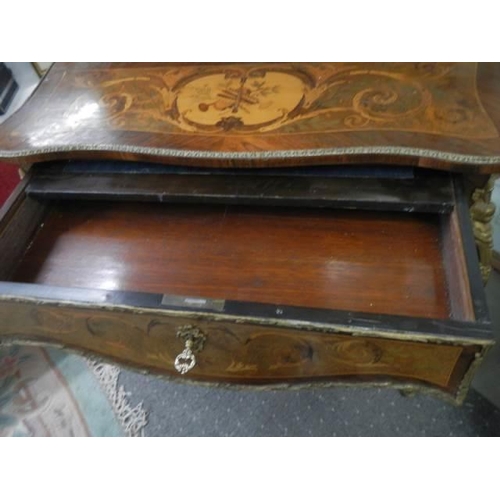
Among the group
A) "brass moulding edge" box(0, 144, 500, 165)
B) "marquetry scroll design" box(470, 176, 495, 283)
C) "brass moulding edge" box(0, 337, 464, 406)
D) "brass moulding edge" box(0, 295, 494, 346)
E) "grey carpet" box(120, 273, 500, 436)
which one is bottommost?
"grey carpet" box(120, 273, 500, 436)

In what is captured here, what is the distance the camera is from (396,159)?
606 millimetres

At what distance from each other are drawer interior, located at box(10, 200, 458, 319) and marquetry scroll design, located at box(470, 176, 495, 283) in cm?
6

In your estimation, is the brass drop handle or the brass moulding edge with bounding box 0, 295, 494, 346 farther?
the brass drop handle

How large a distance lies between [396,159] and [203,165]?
0.28 meters

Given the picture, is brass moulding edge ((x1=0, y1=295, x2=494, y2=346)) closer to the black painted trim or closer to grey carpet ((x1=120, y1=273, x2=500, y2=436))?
the black painted trim

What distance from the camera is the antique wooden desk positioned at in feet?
1.81

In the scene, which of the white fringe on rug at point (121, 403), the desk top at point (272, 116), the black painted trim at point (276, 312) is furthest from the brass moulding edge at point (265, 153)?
the white fringe on rug at point (121, 403)

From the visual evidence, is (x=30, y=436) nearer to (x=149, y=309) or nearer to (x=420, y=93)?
(x=149, y=309)

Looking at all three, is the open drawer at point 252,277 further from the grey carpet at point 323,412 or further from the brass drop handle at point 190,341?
the grey carpet at point 323,412

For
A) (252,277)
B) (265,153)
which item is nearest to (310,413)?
(252,277)

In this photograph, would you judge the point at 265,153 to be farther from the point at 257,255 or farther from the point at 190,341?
the point at 190,341

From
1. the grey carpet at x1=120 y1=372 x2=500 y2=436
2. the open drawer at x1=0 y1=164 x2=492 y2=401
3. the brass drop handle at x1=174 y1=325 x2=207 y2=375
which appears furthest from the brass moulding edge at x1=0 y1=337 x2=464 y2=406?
the grey carpet at x1=120 y1=372 x2=500 y2=436

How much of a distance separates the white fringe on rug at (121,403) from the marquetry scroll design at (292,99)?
525 millimetres

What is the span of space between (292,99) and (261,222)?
20cm
